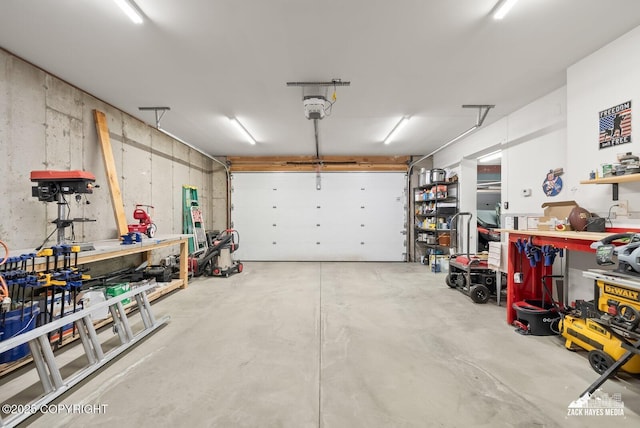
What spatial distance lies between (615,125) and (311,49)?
3070mm

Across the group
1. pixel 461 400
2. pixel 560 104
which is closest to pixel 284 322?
pixel 461 400

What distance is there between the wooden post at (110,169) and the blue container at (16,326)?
6.41 feet

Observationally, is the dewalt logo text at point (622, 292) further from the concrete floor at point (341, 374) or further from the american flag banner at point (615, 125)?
the american flag banner at point (615, 125)

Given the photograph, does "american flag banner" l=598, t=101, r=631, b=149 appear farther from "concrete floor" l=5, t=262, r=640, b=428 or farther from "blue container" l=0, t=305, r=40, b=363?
"blue container" l=0, t=305, r=40, b=363

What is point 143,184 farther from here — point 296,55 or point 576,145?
point 576,145

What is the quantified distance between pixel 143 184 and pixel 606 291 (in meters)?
6.24

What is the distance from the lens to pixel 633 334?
1.73 m

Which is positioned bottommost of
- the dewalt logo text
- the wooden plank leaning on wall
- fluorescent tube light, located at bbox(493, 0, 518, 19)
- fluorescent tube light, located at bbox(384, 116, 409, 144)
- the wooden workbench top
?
the dewalt logo text

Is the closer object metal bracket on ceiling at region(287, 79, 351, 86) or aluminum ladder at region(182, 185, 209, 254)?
metal bracket on ceiling at region(287, 79, 351, 86)

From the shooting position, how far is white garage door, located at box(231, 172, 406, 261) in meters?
7.27

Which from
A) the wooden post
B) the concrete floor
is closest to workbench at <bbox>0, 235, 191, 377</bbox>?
the wooden post

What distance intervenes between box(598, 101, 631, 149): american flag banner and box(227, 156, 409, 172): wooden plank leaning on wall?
15.5ft

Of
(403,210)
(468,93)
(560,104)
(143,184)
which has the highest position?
(468,93)

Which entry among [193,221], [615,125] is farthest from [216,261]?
[615,125]
